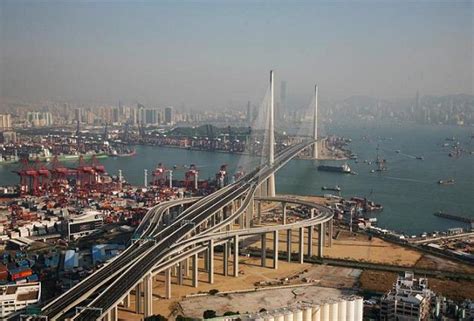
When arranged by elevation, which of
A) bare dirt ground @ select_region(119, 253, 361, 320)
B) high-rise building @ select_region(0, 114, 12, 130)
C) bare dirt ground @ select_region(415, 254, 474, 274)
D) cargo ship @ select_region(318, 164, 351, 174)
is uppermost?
high-rise building @ select_region(0, 114, 12, 130)

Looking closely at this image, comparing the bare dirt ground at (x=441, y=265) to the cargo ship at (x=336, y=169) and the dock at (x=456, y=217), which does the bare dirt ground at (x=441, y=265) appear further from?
the cargo ship at (x=336, y=169)

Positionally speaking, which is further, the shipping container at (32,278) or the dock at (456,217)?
the dock at (456,217)

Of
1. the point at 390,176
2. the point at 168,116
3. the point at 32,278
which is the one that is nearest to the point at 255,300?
the point at 32,278

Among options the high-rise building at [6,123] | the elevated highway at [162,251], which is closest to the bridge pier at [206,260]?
the elevated highway at [162,251]

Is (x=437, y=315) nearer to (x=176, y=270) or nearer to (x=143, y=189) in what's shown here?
(x=176, y=270)

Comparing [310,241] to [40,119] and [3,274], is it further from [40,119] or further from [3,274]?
[40,119]

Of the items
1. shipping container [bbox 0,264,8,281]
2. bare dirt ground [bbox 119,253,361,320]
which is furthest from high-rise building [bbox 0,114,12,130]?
bare dirt ground [bbox 119,253,361,320]

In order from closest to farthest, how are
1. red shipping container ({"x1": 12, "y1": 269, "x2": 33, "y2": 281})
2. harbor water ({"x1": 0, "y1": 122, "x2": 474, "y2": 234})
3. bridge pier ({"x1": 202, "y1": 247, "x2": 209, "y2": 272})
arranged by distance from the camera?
red shipping container ({"x1": 12, "y1": 269, "x2": 33, "y2": 281}) < bridge pier ({"x1": 202, "y1": 247, "x2": 209, "y2": 272}) < harbor water ({"x1": 0, "y1": 122, "x2": 474, "y2": 234})

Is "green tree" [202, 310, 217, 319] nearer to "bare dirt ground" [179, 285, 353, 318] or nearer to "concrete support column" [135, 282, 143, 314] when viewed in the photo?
"bare dirt ground" [179, 285, 353, 318]

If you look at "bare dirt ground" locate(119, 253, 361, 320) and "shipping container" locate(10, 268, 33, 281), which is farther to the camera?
"shipping container" locate(10, 268, 33, 281)
